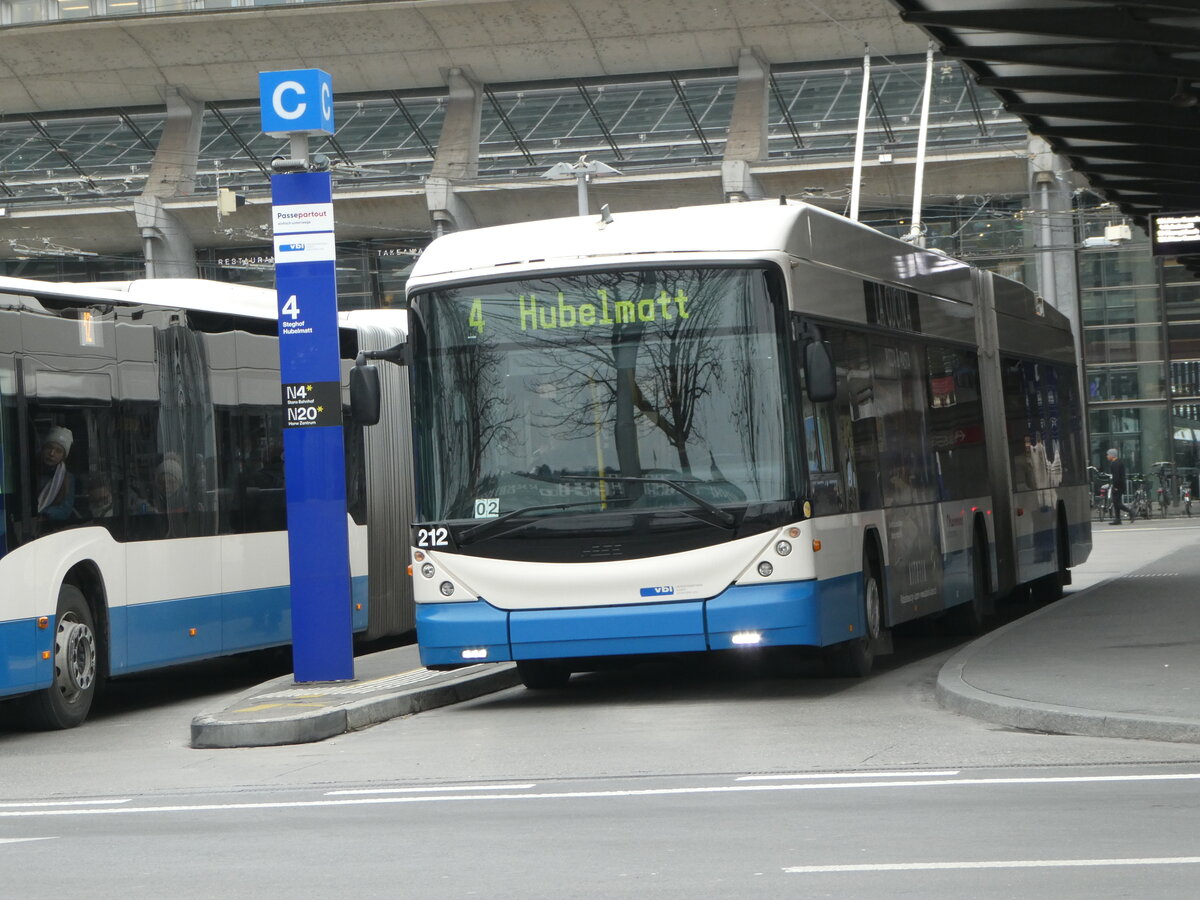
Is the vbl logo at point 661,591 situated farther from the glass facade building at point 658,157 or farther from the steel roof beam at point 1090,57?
the glass facade building at point 658,157

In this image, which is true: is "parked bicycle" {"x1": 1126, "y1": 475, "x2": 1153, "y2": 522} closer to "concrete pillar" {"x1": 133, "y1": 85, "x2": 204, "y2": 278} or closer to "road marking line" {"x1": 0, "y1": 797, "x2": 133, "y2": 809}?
"concrete pillar" {"x1": 133, "y1": 85, "x2": 204, "y2": 278}

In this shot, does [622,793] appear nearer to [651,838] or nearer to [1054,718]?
[651,838]

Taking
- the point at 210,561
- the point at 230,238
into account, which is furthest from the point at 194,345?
the point at 230,238

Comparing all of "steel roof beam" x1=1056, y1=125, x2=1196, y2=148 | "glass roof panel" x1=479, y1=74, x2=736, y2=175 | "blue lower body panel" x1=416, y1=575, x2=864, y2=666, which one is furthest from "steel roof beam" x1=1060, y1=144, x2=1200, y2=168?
"glass roof panel" x1=479, y1=74, x2=736, y2=175

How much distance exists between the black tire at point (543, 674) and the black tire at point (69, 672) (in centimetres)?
295

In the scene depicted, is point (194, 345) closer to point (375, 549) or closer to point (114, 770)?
point (375, 549)

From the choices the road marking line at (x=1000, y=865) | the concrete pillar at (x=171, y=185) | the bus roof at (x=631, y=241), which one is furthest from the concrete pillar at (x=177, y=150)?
the road marking line at (x=1000, y=865)

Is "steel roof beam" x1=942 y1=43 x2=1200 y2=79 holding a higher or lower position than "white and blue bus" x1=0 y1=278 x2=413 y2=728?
higher

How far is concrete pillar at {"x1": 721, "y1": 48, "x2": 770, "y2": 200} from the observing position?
42062mm

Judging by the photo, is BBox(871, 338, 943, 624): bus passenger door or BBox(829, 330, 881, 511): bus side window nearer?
BBox(829, 330, 881, 511): bus side window

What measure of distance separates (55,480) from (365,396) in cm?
211

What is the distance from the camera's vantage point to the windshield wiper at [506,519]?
Result: 1234 cm

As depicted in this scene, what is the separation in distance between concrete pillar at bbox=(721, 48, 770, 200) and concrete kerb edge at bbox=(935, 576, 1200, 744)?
30.0 m

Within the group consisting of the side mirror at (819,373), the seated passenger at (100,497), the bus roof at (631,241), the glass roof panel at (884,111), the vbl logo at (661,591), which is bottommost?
the vbl logo at (661,591)
